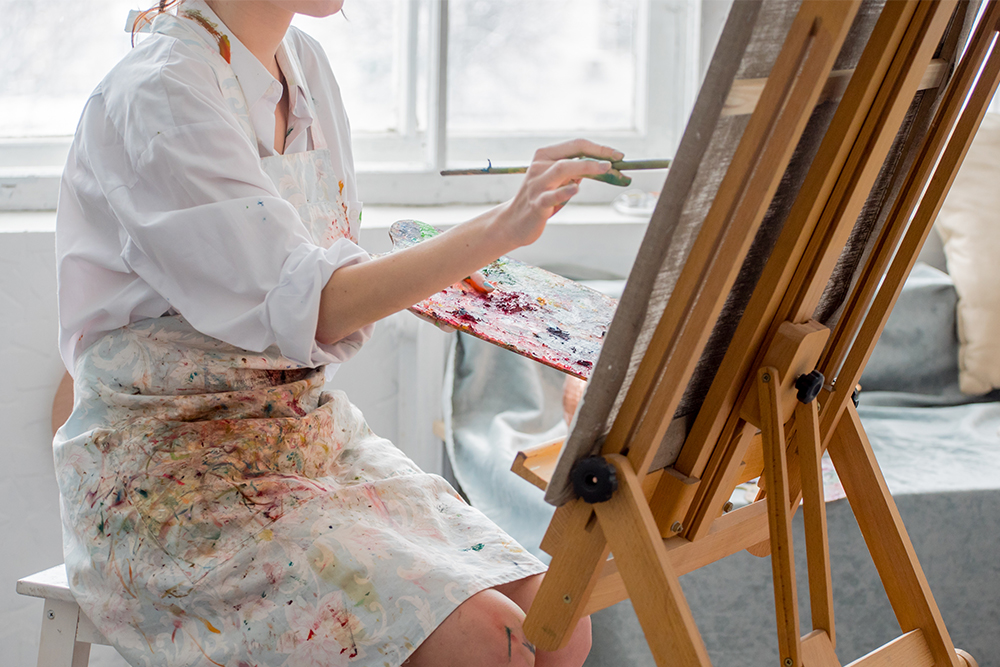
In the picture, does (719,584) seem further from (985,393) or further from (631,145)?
(631,145)

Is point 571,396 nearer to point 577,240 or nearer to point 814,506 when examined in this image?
point 577,240

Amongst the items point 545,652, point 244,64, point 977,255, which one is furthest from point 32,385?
point 977,255

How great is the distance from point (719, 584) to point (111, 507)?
1.04 meters

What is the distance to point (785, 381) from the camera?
0.86 m

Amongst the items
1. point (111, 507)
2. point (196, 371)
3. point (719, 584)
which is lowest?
point (719, 584)

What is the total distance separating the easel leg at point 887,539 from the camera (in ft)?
3.30

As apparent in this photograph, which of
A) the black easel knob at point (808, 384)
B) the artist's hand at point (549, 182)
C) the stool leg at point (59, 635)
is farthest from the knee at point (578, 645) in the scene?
the stool leg at point (59, 635)

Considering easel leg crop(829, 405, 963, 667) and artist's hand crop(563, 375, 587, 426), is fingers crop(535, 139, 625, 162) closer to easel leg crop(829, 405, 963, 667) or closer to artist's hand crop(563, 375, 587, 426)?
easel leg crop(829, 405, 963, 667)

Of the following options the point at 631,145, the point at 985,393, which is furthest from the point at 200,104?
the point at 985,393

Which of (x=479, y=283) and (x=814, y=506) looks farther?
(x=479, y=283)

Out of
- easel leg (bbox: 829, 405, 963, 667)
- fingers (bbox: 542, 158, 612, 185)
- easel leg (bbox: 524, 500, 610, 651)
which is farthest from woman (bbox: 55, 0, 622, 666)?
easel leg (bbox: 829, 405, 963, 667)

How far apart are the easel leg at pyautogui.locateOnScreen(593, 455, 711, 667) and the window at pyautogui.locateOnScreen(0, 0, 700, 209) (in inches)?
57.5

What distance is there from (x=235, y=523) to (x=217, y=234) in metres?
0.30

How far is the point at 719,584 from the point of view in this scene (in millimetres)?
1597
